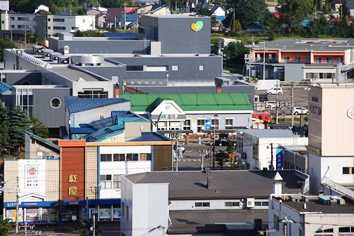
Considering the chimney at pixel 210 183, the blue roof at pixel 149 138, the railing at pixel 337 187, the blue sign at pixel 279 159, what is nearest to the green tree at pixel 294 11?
the blue roof at pixel 149 138

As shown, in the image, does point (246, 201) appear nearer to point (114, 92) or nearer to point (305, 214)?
point (305, 214)

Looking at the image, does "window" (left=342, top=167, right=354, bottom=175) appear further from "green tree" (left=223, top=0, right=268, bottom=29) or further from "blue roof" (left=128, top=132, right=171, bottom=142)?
"green tree" (left=223, top=0, right=268, bottom=29)

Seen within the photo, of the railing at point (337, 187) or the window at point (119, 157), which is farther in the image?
the window at point (119, 157)

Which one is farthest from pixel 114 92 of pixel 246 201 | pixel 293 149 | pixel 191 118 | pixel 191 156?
pixel 246 201

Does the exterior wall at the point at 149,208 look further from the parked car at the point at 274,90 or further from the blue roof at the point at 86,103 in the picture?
the parked car at the point at 274,90

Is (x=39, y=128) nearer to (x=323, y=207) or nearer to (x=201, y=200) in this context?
(x=201, y=200)

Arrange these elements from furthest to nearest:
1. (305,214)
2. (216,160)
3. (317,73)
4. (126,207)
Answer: (317,73)
(216,160)
(126,207)
(305,214)

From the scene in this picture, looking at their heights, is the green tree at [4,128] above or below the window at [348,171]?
below
